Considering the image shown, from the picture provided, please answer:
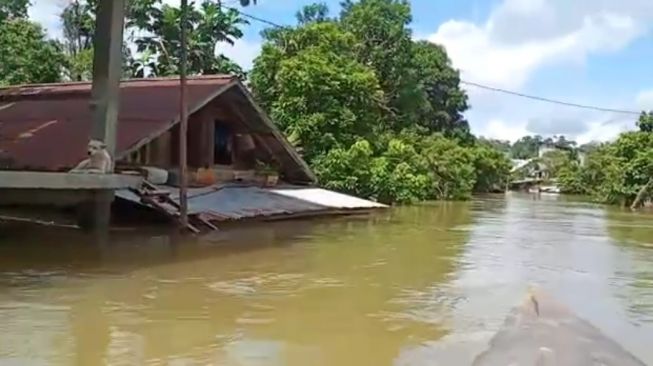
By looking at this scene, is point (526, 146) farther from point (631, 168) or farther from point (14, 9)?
point (14, 9)

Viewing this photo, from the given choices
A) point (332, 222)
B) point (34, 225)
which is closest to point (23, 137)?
point (34, 225)

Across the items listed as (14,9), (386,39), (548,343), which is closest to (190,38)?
(14,9)

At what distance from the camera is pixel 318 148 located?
78.2 ft

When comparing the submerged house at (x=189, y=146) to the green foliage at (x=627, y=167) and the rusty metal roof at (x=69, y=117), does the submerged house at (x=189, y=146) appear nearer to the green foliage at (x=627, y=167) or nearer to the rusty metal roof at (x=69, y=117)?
the rusty metal roof at (x=69, y=117)

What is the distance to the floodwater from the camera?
548 cm

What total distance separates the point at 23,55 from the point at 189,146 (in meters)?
11.4

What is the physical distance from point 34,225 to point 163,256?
4.53 metres

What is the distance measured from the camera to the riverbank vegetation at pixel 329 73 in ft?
77.1

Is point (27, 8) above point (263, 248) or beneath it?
above

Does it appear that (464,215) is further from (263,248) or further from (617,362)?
(617,362)

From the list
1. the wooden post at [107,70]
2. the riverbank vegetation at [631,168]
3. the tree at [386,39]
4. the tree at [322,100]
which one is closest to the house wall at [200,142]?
the wooden post at [107,70]

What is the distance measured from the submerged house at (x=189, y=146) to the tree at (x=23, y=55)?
7.41m

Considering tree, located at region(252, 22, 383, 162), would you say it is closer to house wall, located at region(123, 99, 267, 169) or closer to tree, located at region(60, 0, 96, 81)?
house wall, located at region(123, 99, 267, 169)

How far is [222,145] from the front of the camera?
18.2 metres
